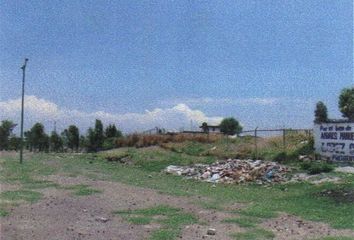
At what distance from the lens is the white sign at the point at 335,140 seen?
24453 millimetres

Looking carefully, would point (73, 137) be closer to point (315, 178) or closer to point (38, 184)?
point (315, 178)

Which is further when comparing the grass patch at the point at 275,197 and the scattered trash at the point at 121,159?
the scattered trash at the point at 121,159

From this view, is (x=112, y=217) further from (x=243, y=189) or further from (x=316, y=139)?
(x=316, y=139)

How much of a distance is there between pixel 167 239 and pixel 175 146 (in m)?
27.2

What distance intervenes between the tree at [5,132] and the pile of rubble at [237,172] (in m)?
36.7

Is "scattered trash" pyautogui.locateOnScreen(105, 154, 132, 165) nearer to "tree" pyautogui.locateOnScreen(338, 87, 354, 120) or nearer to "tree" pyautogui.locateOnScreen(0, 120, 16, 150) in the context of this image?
→ "tree" pyautogui.locateOnScreen(338, 87, 354, 120)

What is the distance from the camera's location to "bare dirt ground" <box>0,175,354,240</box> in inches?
400

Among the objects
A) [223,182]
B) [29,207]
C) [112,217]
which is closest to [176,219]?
[112,217]

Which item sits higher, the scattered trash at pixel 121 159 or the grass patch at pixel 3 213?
the scattered trash at pixel 121 159

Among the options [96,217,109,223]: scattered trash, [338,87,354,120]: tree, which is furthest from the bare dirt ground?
[338,87,354,120]: tree

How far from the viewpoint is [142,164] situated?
101ft

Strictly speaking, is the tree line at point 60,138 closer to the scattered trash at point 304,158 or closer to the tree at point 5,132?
the tree at point 5,132

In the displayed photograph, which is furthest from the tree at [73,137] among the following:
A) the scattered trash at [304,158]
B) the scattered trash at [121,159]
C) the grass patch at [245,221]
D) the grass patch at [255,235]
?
the grass patch at [255,235]

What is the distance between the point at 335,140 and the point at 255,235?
623 inches
